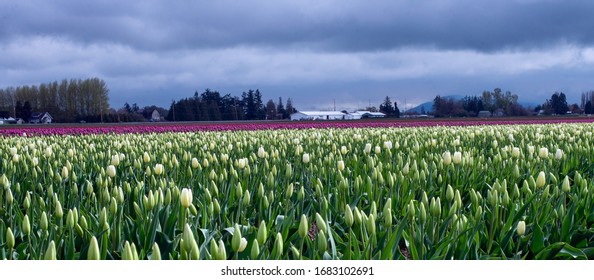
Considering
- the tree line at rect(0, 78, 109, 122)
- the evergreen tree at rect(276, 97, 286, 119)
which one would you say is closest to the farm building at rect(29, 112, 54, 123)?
the tree line at rect(0, 78, 109, 122)

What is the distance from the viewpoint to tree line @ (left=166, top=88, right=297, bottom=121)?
103 m

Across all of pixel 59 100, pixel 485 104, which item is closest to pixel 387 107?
pixel 485 104

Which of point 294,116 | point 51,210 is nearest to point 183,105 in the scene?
point 294,116

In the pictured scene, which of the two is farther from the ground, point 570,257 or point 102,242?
point 102,242

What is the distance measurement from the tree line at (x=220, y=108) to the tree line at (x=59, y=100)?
11.7 m

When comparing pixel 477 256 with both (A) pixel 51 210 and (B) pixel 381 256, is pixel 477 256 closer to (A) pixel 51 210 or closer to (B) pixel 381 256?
(B) pixel 381 256

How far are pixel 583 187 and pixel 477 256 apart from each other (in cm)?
183

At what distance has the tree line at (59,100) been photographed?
9219 centimetres

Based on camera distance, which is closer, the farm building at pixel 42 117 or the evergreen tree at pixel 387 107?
the farm building at pixel 42 117

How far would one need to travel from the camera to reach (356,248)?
2.62 m

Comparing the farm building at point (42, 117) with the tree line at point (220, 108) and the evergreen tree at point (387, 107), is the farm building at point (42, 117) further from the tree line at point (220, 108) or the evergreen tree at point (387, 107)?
the evergreen tree at point (387, 107)

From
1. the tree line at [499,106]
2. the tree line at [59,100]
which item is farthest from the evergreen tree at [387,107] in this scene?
the tree line at [59,100]

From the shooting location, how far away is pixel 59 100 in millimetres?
100312
